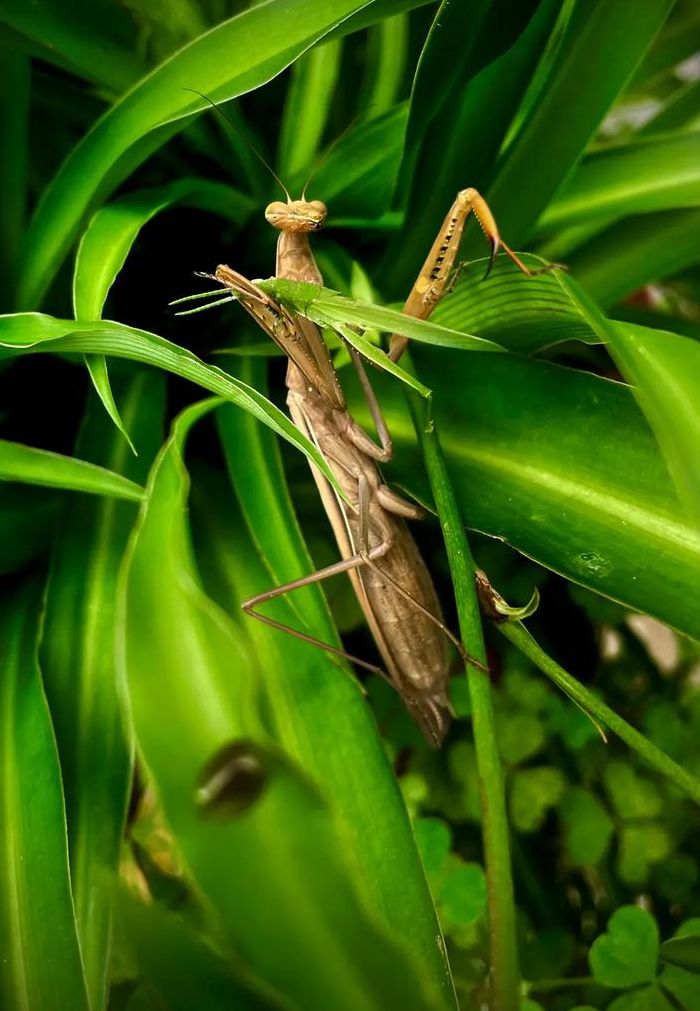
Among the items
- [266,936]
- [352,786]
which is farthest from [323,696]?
[266,936]

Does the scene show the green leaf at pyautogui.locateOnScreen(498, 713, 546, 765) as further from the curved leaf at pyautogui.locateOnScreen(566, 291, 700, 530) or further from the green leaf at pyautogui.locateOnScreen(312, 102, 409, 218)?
the green leaf at pyautogui.locateOnScreen(312, 102, 409, 218)

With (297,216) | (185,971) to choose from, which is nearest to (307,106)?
(297,216)

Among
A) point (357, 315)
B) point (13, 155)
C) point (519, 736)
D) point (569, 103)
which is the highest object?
point (13, 155)

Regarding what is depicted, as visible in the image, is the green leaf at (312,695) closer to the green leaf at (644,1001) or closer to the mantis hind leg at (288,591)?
the mantis hind leg at (288,591)

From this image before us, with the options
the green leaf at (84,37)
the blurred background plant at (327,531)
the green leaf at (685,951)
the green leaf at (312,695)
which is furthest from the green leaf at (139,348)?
the green leaf at (685,951)

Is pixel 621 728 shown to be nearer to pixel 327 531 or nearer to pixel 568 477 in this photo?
pixel 568 477

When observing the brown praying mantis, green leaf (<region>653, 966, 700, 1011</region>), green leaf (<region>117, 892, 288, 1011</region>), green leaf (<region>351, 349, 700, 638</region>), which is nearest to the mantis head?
the brown praying mantis
